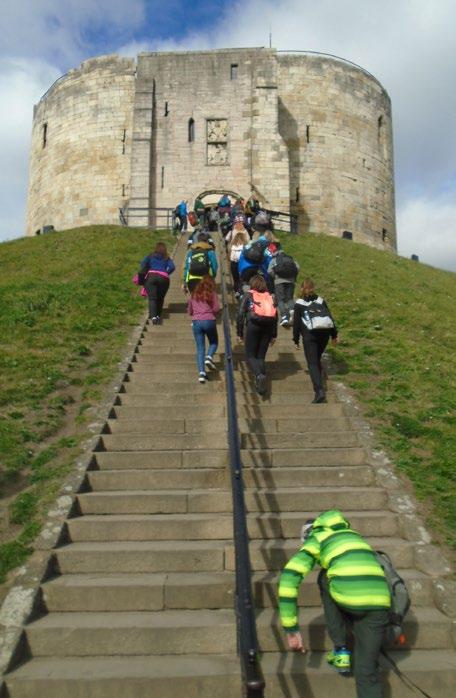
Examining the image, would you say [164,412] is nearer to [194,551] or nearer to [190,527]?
[190,527]

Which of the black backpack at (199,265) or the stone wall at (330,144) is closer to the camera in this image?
the black backpack at (199,265)

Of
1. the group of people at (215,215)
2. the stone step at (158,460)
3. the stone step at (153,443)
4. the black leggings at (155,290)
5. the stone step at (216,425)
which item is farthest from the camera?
the group of people at (215,215)

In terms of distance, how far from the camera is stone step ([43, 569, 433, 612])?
4.23 m

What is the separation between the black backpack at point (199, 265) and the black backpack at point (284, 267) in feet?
4.21

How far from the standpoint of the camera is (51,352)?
8922 millimetres

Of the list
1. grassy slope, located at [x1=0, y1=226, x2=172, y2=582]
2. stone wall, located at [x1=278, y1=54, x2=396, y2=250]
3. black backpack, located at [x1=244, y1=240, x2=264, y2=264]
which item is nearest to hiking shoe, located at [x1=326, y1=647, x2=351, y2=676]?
grassy slope, located at [x1=0, y1=226, x2=172, y2=582]

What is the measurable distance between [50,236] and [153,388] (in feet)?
43.2

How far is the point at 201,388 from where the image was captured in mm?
7551

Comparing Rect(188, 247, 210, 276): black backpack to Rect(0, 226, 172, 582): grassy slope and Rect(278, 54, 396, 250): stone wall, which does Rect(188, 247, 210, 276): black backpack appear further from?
Rect(278, 54, 396, 250): stone wall

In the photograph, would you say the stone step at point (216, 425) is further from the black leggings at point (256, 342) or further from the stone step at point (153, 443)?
the black leggings at point (256, 342)

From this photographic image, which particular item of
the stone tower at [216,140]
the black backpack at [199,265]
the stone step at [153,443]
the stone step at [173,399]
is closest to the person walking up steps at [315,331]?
the stone step at [173,399]

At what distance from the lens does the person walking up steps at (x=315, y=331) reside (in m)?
7.22

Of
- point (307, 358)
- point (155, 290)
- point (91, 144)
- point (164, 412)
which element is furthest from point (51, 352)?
point (91, 144)

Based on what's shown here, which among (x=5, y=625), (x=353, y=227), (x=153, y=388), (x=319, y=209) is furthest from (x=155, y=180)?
(x=5, y=625)
